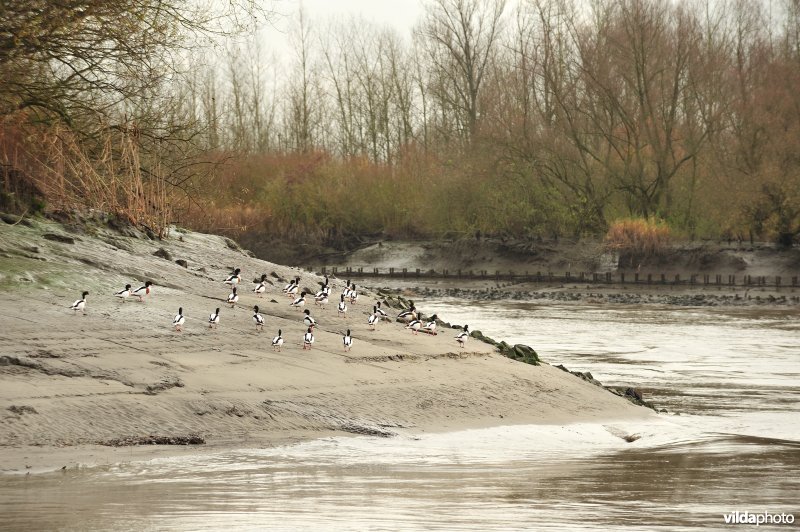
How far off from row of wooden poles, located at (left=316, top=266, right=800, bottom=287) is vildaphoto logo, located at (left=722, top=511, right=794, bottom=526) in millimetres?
33431

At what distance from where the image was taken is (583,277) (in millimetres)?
46969

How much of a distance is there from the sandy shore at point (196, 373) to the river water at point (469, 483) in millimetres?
516

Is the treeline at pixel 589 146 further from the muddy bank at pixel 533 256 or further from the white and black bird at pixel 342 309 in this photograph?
the white and black bird at pixel 342 309

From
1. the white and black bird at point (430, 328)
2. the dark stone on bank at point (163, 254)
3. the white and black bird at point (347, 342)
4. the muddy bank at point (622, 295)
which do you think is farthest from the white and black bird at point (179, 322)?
the muddy bank at point (622, 295)

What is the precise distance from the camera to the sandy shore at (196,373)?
32.2 feet

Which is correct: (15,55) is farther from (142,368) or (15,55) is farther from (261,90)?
(261,90)

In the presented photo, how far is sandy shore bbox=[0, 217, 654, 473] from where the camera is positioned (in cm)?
981

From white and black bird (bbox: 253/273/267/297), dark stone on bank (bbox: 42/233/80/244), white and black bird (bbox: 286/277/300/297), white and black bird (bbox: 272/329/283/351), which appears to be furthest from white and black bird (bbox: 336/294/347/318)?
dark stone on bank (bbox: 42/233/80/244)

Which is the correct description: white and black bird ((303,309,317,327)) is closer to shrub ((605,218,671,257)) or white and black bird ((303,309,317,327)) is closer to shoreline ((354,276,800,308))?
shoreline ((354,276,800,308))

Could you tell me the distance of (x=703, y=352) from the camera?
75.6 feet

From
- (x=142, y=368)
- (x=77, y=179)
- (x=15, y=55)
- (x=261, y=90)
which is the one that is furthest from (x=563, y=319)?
(x=261, y=90)

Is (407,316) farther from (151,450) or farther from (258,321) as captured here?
(151,450)

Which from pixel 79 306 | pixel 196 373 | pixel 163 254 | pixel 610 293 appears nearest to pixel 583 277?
pixel 610 293

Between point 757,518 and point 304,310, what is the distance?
8772 mm
